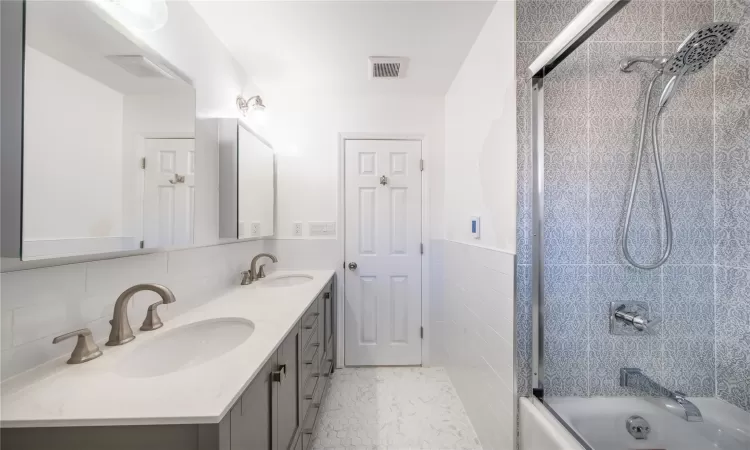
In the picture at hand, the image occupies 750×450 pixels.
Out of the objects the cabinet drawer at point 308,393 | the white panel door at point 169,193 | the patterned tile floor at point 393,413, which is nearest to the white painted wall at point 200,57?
the white panel door at point 169,193

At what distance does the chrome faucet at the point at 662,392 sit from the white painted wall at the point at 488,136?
846 millimetres

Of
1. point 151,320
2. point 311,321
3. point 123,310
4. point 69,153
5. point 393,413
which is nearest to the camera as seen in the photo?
point 69,153

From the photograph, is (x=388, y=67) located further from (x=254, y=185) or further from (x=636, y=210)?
(x=636, y=210)

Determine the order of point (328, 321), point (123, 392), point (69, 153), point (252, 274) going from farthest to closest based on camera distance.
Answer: point (328, 321) < point (252, 274) < point (69, 153) < point (123, 392)

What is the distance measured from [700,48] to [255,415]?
229cm

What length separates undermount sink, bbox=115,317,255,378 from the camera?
0.86 metres

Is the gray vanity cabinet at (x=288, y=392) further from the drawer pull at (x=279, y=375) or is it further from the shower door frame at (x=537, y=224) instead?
the shower door frame at (x=537, y=224)

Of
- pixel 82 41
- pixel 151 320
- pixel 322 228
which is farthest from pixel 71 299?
pixel 322 228

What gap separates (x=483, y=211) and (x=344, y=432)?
158cm

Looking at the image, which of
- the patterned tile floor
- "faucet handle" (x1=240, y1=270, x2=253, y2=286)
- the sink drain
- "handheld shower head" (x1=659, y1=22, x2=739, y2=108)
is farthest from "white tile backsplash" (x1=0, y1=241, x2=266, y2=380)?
"handheld shower head" (x1=659, y1=22, x2=739, y2=108)

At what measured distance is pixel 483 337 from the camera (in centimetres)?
→ 150

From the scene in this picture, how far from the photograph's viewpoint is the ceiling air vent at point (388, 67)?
1795mm

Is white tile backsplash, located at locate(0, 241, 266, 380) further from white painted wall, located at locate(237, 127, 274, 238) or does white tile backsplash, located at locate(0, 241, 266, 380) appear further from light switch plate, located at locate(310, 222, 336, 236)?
light switch plate, located at locate(310, 222, 336, 236)

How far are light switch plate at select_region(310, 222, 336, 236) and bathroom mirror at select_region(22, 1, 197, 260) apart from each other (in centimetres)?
122
